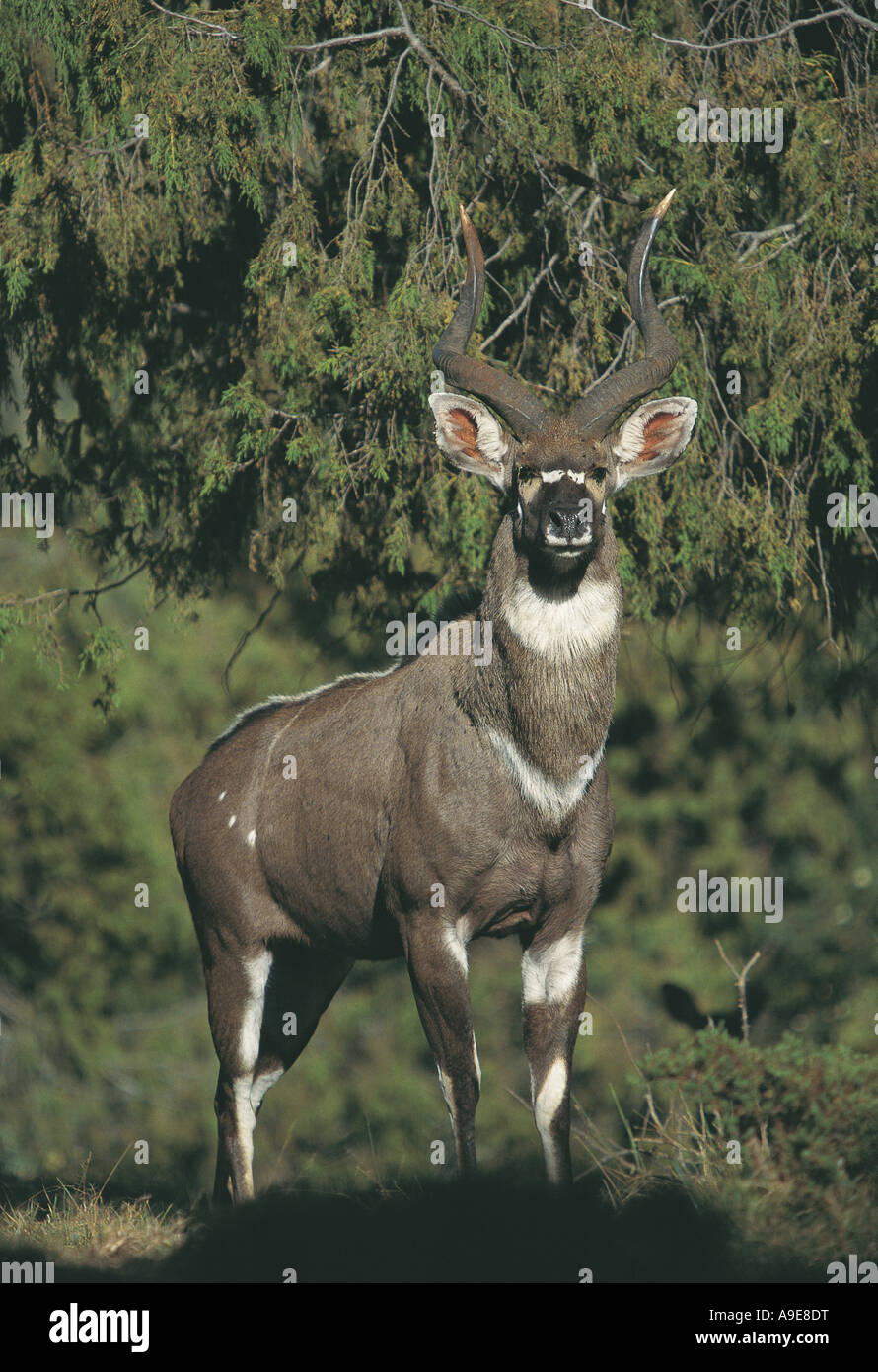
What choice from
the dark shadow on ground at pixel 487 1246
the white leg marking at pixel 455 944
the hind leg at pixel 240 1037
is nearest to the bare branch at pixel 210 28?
the hind leg at pixel 240 1037

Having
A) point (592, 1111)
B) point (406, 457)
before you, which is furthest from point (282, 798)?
point (592, 1111)

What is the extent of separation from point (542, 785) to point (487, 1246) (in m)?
1.49

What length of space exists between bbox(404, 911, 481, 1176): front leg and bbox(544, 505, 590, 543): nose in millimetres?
1362

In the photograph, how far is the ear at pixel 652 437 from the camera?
5.92 m

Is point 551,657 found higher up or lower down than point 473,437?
lower down

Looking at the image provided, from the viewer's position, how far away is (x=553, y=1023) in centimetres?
603

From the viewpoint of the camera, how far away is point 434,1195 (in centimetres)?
616

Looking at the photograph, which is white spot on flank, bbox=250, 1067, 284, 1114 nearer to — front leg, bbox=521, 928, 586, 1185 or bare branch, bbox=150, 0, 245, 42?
front leg, bbox=521, 928, 586, 1185

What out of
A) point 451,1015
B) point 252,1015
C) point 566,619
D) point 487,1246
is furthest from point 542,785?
point 252,1015

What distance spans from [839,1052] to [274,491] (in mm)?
3583

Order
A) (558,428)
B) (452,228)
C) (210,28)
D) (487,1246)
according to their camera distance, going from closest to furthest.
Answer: (487,1246)
(558,428)
(210,28)
(452,228)

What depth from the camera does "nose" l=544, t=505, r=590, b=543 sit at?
532 centimetres

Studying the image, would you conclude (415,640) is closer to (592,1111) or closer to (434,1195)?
(434,1195)

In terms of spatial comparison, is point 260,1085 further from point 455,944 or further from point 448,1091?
point 455,944
